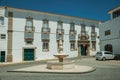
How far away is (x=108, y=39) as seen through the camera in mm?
33000

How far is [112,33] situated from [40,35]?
1349 centimetres

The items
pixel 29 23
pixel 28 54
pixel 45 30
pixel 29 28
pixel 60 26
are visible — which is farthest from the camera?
pixel 60 26

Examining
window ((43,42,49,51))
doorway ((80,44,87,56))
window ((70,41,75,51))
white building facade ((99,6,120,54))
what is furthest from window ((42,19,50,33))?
white building facade ((99,6,120,54))

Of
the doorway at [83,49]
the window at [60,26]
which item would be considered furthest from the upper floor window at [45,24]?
the doorway at [83,49]

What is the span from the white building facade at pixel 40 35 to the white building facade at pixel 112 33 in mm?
3998

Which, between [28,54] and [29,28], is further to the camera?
[29,28]

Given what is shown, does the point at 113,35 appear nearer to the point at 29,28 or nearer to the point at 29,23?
the point at 29,28

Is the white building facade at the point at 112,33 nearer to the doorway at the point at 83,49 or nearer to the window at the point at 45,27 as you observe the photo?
the doorway at the point at 83,49

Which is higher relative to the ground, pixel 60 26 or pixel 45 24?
pixel 45 24

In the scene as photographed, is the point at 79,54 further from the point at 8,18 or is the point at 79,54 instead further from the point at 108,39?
the point at 8,18

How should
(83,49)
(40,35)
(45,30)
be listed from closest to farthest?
(40,35)
(45,30)
(83,49)

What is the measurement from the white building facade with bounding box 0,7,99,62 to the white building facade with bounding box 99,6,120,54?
3998 mm

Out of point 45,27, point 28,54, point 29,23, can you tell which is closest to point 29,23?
point 29,23

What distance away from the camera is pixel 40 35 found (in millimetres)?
32125
